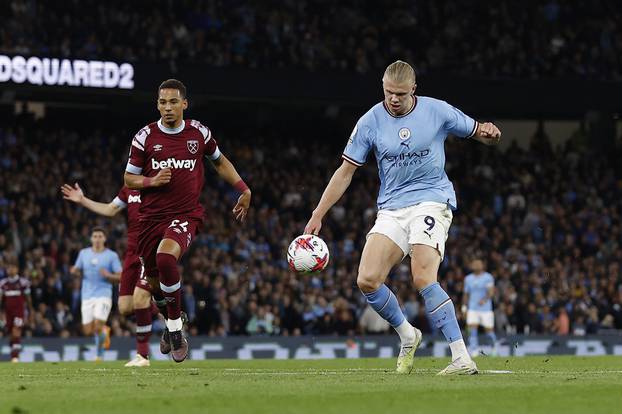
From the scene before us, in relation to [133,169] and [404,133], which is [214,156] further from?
[404,133]

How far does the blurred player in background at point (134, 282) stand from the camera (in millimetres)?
14602

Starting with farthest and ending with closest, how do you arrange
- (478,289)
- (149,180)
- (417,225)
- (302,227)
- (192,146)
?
(302,227)
(478,289)
(192,146)
(149,180)
(417,225)

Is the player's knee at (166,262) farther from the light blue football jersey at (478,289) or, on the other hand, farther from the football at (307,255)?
the light blue football jersey at (478,289)

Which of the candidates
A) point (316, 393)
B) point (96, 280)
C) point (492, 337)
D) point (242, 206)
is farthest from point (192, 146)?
point (492, 337)

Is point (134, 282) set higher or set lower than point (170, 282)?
higher

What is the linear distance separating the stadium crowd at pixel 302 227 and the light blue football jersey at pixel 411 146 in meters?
15.7

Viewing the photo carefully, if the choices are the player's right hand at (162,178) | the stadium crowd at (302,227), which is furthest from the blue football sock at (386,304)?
the stadium crowd at (302,227)

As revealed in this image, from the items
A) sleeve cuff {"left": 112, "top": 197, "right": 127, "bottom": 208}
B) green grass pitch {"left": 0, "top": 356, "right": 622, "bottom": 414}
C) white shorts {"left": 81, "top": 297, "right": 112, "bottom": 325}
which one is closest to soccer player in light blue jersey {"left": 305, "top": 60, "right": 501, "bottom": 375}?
green grass pitch {"left": 0, "top": 356, "right": 622, "bottom": 414}

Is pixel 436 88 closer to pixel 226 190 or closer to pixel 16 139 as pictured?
pixel 226 190

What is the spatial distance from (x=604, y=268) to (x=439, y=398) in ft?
82.5

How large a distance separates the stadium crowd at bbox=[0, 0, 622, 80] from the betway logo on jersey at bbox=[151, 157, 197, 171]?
17.0 m

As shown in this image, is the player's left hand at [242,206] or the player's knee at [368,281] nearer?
the player's knee at [368,281]

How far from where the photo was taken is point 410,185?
35.0 feet

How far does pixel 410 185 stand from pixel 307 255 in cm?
107
